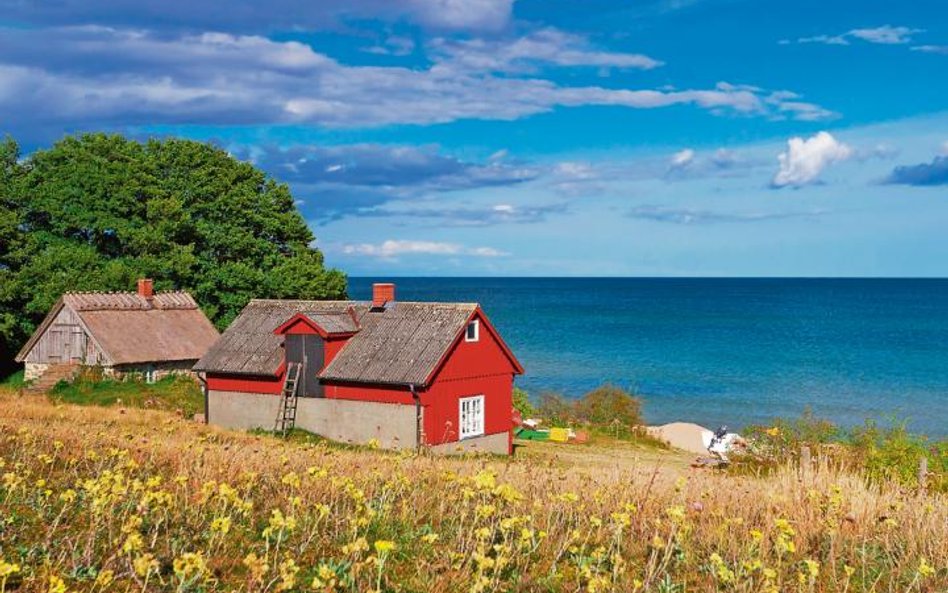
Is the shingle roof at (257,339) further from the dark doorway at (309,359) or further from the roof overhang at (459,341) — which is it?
the roof overhang at (459,341)

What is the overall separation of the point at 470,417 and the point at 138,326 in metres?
19.9

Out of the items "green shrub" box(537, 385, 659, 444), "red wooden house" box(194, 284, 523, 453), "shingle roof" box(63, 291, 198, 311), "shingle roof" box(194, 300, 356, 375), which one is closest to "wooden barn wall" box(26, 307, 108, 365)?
"shingle roof" box(63, 291, 198, 311)

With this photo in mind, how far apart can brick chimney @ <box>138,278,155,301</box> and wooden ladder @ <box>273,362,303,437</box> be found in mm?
14347

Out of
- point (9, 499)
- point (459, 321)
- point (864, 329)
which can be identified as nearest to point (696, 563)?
point (9, 499)

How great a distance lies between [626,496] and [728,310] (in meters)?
179

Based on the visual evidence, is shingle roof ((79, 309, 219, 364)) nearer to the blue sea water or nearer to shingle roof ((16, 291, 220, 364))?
shingle roof ((16, 291, 220, 364))

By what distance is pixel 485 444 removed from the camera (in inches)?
1399

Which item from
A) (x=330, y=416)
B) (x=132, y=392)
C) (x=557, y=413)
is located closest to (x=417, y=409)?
(x=330, y=416)

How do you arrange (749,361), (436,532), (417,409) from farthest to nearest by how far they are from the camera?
(749,361) → (417,409) → (436,532)

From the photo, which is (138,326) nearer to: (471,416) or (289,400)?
(289,400)

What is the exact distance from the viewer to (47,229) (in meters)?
52.4

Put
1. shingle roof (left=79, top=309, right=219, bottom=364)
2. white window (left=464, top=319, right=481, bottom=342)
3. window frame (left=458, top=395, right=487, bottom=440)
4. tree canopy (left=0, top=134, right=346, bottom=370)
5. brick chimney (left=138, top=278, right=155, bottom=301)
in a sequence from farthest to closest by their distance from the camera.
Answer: tree canopy (left=0, top=134, right=346, bottom=370), brick chimney (left=138, top=278, right=155, bottom=301), shingle roof (left=79, top=309, right=219, bottom=364), white window (left=464, top=319, right=481, bottom=342), window frame (left=458, top=395, right=487, bottom=440)

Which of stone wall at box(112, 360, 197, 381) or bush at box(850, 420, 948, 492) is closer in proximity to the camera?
bush at box(850, 420, 948, 492)

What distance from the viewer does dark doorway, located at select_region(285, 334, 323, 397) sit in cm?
3622
